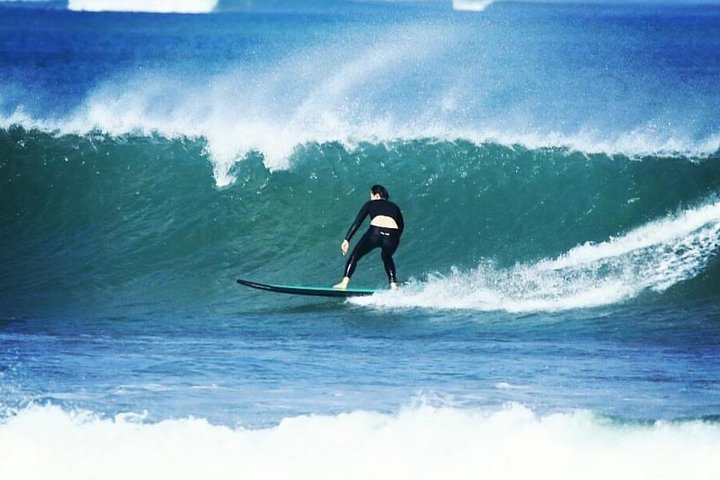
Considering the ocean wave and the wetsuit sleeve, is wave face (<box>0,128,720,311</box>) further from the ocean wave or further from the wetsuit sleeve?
the wetsuit sleeve

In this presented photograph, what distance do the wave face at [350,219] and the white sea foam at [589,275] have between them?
0.03 m

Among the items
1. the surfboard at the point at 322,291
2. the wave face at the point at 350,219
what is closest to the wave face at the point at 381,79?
the wave face at the point at 350,219

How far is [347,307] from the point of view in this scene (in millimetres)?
11305

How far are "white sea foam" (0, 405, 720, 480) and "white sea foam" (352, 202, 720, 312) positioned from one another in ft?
12.3

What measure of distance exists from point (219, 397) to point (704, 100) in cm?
3346

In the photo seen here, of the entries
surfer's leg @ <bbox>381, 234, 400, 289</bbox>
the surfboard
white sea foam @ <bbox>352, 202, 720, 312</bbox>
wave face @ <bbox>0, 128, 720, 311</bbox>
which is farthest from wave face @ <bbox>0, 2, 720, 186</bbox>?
surfer's leg @ <bbox>381, 234, 400, 289</bbox>

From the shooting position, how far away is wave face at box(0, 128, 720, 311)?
12359 mm

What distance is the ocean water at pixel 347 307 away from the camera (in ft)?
23.6

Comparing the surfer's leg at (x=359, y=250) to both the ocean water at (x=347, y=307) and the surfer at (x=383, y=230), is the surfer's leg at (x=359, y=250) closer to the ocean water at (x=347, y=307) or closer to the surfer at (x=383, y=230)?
the surfer at (x=383, y=230)

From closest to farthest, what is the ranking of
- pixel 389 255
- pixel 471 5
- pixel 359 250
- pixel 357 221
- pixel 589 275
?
pixel 357 221 < pixel 389 255 < pixel 359 250 < pixel 589 275 < pixel 471 5

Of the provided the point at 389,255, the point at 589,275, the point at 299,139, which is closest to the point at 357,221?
the point at 389,255

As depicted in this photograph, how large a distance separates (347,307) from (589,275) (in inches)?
92.3

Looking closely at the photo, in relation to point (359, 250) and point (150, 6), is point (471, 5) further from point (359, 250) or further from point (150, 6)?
point (359, 250)

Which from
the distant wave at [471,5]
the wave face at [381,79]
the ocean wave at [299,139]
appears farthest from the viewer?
the distant wave at [471,5]
